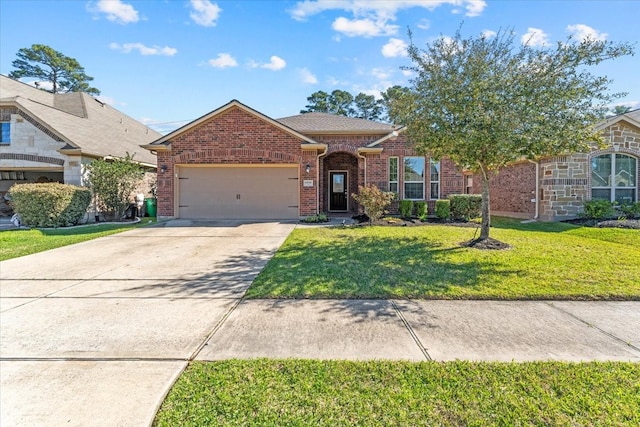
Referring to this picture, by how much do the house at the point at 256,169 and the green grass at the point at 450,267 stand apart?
4.72 m

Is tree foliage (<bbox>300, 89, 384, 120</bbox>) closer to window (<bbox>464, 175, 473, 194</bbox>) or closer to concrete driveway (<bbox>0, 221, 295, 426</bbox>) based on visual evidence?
window (<bbox>464, 175, 473, 194</bbox>)

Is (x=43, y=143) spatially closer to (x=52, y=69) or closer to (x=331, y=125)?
(x=331, y=125)

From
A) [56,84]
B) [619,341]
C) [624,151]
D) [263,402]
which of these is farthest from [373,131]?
[56,84]

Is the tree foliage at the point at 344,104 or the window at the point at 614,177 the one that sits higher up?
the tree foliage at the point at 344,104

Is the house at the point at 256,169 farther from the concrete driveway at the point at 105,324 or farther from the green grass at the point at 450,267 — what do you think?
the concrete driveway at the point at 105,324

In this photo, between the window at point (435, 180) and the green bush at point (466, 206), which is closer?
the green bush at point (466, 206)

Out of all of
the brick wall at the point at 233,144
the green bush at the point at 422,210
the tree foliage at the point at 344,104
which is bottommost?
the green bush at the point at 422,210

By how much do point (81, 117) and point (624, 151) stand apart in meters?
25.2

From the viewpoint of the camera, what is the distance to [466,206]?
493 inches

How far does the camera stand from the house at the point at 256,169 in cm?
1308

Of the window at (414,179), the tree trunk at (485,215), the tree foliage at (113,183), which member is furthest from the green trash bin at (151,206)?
the tree trunk at (485,215)

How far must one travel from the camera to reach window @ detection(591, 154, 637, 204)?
12.3m

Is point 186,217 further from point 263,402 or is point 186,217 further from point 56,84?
point 56,84

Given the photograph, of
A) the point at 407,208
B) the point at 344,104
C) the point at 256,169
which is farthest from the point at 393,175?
the point at 344,104
